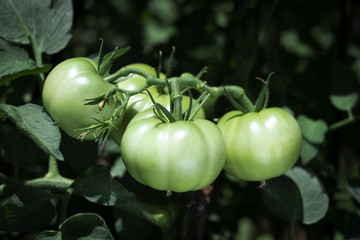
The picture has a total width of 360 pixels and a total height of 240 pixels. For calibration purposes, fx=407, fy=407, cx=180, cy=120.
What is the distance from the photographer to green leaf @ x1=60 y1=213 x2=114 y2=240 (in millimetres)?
512

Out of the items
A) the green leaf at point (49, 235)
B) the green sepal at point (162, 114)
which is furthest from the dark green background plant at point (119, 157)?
the green sepal at point (162, 114)

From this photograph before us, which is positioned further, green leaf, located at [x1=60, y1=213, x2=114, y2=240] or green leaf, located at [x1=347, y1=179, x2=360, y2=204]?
green leaf, located at [x1=347, y1=179, x2=360, y2=204]

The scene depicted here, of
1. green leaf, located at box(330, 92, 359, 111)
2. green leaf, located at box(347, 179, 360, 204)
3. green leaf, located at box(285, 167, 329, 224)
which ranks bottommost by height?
green leaf, located at box(347, 179, 360, 204)

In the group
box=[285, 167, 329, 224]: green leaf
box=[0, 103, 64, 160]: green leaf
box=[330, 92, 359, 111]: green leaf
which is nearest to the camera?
box=[0, 103, 64, 160]: green leaf

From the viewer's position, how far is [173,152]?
1.51 ft

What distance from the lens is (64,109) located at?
496 millimetres

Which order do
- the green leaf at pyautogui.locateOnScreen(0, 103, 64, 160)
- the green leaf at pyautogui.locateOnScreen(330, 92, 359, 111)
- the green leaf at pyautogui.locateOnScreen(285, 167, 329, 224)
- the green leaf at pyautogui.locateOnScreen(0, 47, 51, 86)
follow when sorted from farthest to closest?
the green leaf at pyautogui.locateOnScreen(330, 92, 359, 111) → the green leaf at pyautogui.locateOnScreen(285, 167, 329, 224) → the green leaf at pyautogui.locateOnScreen(0, 47, 51, 86) → the green leaf at pyautogui.locateOnScreen(0, 103, 64, 160)

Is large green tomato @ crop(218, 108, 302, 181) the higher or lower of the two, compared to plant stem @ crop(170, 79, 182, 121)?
lower

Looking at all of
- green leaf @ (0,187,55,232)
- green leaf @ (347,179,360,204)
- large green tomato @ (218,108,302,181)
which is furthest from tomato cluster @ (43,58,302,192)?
green leaf @ (347,179,360,204)

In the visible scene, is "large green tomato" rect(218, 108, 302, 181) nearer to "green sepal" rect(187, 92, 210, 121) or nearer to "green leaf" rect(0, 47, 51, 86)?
"green sepal" rect(187, 92, 210, 121)

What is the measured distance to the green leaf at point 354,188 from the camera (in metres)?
0.74

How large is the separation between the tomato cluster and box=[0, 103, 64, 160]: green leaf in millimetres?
17

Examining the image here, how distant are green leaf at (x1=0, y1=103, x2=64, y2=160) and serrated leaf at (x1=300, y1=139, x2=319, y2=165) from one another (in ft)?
1.37

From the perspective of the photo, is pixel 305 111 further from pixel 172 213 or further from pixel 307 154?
pixel 172 213
